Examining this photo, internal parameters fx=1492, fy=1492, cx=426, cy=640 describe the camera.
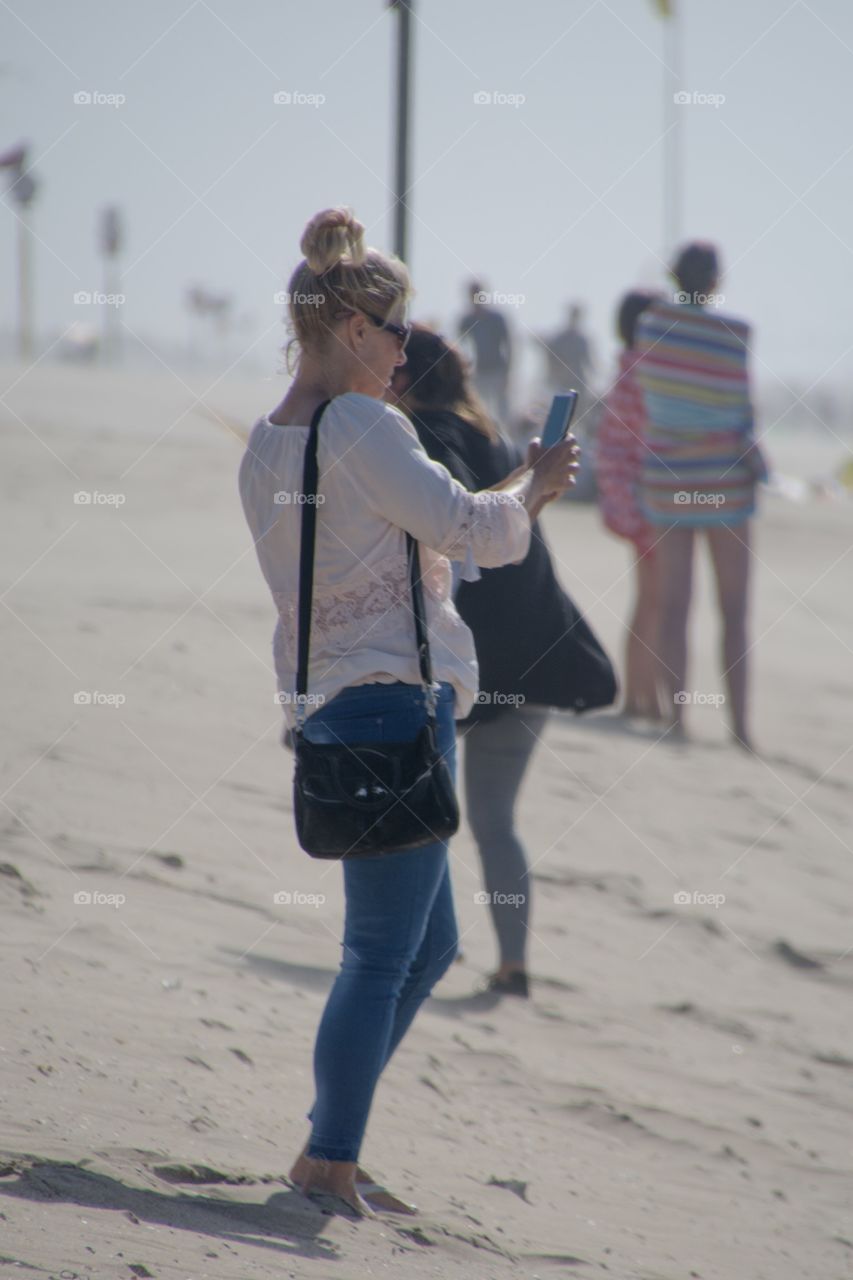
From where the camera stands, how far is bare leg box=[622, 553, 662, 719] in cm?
701

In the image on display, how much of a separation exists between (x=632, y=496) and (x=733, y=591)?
0.66 metres

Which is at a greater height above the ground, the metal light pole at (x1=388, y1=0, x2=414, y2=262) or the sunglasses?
the metal light pole at (x1=388, y1=0, x2=414, y2=262)

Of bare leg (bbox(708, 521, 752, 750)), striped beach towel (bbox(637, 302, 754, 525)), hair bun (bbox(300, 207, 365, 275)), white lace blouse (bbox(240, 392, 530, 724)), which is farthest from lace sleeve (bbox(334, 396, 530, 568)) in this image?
bare leg (bbox(708, 521, 752, 750))

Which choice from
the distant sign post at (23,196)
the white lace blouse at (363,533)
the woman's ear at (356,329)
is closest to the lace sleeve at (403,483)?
the white lace blouse at (363,533)

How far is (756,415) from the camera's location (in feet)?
21.2

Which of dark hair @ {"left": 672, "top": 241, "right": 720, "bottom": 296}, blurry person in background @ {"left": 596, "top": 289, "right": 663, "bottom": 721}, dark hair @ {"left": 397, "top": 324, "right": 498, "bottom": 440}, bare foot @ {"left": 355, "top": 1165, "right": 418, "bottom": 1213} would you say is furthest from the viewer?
blurry person in background @ {"left": 596, "top": 289, "right": 663, "bottom": 721}

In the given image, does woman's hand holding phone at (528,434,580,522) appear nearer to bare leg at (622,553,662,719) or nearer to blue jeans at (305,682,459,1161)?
blue jeans at (305,682,459,1161)

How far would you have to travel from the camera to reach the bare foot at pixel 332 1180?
8.64ft

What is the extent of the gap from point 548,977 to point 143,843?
1.30m

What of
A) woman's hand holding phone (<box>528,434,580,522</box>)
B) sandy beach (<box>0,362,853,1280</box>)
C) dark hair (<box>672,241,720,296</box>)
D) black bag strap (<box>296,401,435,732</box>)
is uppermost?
dark hair (<box>672,241,720,296</box>)

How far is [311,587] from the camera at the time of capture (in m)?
2.53

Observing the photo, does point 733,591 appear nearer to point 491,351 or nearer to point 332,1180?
point 332,1180

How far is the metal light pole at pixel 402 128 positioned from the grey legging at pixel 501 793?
264 cm

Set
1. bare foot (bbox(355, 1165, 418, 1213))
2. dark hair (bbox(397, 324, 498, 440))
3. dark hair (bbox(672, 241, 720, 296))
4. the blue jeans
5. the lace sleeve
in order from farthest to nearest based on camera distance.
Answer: dark hair (bbox(672, 241, 720, 296))
dark hair (bbox(397, 324, 498, 440))
bare foot (bbox(355, 1165, 418, 1213))
the blue jeans
the lace sleeve
